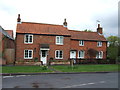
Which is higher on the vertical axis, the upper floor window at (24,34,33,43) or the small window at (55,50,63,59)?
the upper floor window at (24,34,33,43)

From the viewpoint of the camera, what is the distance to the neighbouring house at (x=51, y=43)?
2600 cm

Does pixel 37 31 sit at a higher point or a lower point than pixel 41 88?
higher

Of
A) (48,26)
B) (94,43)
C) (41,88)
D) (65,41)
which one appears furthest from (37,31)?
(41,88)

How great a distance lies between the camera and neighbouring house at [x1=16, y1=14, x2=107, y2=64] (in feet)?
85.3

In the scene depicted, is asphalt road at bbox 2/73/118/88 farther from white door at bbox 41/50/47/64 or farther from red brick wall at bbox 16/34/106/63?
white door at bbox 41/50/47/64

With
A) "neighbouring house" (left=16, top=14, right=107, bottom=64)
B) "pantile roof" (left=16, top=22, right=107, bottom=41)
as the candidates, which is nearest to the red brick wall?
"neighbouring house" (left=16, top=14, right=107, bottom=64)

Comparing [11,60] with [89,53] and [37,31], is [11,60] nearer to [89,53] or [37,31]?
[37,31]

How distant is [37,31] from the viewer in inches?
1073

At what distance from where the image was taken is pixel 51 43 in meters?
27.5

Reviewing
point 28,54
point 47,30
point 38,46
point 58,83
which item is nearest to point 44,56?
point 38,46

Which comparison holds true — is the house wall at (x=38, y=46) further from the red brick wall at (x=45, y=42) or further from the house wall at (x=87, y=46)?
the house wall at (x=87, y=46)

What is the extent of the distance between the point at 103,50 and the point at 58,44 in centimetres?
1106

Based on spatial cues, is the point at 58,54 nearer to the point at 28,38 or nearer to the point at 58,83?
the point at 28,38

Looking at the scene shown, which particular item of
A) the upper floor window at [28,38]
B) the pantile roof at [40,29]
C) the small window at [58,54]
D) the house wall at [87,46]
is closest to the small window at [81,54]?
the house wall at [87,46]
